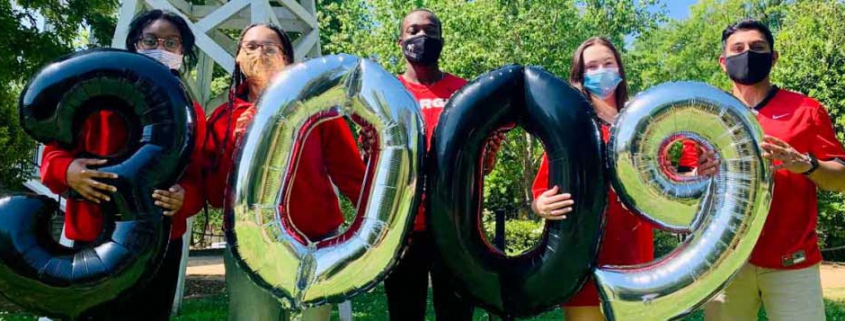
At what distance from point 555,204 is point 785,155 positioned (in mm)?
1039

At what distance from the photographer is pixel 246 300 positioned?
290 centimetres

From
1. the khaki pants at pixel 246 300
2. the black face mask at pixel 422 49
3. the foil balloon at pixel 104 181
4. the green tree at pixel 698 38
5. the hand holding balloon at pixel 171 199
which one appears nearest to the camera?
the foil balloon at pixel 104 181

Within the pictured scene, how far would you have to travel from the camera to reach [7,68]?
7641 mm

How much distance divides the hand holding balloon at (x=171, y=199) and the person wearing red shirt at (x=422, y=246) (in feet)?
3.17

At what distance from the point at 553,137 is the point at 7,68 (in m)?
7.38

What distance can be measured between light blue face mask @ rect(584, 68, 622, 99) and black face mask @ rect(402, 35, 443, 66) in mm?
725

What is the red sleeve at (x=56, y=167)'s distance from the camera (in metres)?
2.64

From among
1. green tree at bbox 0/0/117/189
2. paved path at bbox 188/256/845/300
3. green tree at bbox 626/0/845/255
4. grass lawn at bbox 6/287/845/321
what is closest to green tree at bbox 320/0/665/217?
green tree at bbox 626/0/845/255

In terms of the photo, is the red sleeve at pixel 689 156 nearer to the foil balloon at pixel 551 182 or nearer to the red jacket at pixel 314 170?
the foil balloon at pixel 551 182

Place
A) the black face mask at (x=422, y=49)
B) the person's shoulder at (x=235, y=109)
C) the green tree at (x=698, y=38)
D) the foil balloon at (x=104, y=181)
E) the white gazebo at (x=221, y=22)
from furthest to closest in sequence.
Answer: the green tree at (x=698, y=38) → the white gazebo at (x=221, y=22) → the black face mask at (x=422, y=49) → the person's shoulder at (x=235, y=109) → the foil balloon at (x=104, y=181)

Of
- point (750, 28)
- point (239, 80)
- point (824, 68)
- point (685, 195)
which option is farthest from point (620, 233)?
point (824, 68)

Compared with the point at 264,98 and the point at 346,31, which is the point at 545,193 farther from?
the point at 346,31

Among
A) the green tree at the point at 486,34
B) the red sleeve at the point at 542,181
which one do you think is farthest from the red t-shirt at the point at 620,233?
the green tree at the point at 486,34

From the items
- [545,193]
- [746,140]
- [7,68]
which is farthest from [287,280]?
[7,68]
